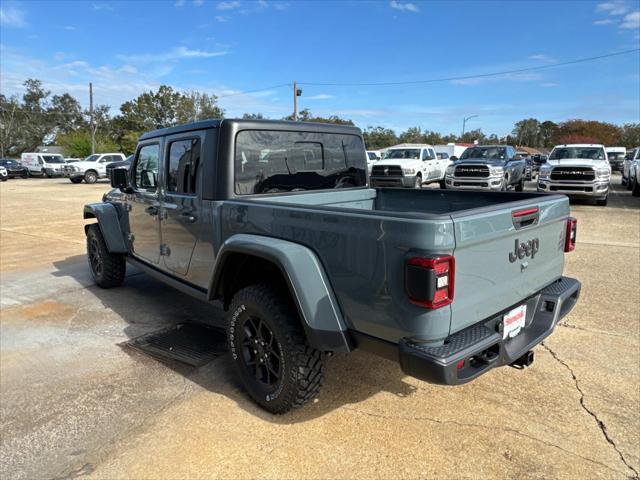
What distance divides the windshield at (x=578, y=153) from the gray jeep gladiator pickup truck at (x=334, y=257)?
13.4 m

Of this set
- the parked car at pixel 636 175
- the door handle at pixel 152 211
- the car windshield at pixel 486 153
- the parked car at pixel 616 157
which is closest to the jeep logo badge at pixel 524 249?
the door handle at pixel 152 211

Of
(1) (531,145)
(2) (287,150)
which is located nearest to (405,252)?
(2) (287,150)

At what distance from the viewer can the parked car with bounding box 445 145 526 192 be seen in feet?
48.9

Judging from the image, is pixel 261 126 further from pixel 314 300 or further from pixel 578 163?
pixel 578 163

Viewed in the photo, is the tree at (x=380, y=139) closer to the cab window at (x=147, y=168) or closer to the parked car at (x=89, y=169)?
the parked car at (x=89, y=169)

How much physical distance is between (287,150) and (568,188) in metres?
12.9

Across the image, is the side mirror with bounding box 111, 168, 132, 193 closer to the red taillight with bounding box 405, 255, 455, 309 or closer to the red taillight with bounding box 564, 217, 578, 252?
the red taillight with bounding box 405, 255, 455, 309

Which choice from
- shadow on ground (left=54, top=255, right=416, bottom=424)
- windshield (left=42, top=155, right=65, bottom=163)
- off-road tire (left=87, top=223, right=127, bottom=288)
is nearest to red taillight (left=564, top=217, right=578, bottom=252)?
shadow on ground (left=54, top=255, right=416, bottom=424)

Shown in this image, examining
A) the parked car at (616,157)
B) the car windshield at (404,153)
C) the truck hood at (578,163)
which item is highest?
the parked car at (616,157)

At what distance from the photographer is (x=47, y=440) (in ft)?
8.72

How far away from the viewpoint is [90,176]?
28.0m

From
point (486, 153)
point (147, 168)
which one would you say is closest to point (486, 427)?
point (147, 168)

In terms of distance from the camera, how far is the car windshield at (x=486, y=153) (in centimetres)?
1638

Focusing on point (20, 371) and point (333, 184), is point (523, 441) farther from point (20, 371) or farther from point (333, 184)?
point (20, 371)
